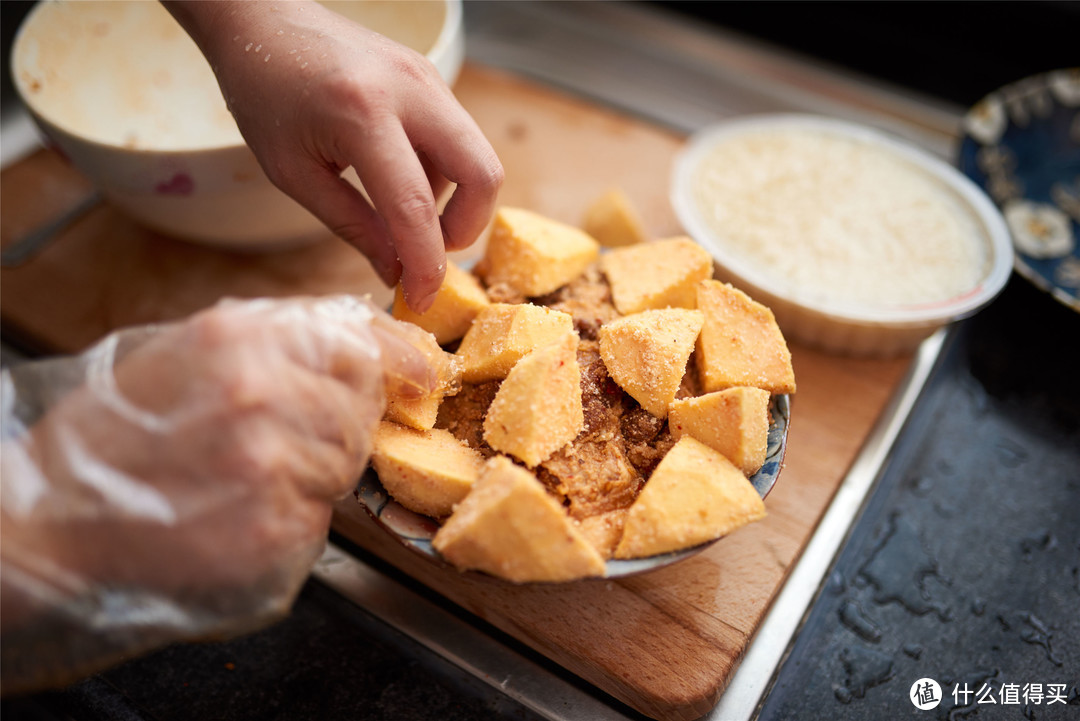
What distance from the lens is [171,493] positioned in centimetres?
65

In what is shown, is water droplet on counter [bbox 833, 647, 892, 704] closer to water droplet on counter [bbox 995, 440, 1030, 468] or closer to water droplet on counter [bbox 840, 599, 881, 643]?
water droplet on counter [bbox 840, 599, 881, 643]

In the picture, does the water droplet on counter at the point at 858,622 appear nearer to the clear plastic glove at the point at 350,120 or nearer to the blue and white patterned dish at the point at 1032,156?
the clear plastic glove at the point at 350,120

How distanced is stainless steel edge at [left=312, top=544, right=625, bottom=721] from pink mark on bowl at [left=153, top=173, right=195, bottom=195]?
58 cm

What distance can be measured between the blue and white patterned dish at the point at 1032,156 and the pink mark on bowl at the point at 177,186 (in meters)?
1.48

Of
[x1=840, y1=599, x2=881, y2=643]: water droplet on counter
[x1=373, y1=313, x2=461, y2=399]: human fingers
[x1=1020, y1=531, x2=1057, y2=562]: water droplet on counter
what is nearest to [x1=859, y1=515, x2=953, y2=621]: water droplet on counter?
[x1=840, y1=599, x2=881, y2=643]: water droplet on counter

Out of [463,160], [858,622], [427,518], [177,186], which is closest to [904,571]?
[858,622]

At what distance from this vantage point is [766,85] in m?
1.88

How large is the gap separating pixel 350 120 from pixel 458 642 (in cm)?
67

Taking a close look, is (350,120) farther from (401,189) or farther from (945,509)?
(945,509)

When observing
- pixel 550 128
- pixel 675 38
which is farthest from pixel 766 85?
pixel 550 128

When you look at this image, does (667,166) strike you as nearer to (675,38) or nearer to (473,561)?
(675,38)

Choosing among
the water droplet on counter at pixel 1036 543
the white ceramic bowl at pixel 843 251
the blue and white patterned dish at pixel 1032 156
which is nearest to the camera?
the water droplet on counter at pixel 1036 543

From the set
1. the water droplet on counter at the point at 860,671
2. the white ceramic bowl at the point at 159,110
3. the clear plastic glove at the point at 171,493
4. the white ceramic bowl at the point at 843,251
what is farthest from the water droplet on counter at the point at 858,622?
the white ceramic bowl at the point at 159,110

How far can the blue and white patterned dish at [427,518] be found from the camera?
750 mm
